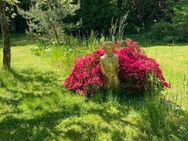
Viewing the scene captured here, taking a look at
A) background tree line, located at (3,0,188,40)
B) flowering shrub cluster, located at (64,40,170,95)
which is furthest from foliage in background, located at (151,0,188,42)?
flowering shrub cluster, located at (64,40,170,95)

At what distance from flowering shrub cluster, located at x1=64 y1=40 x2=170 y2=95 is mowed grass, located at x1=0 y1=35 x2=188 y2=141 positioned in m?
0.24

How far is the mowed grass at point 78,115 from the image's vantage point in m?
6.87

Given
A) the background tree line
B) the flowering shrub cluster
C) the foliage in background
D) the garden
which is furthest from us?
the background tree line

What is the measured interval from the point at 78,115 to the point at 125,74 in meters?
1.58

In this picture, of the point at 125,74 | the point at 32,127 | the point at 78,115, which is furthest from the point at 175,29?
the point at 32,127

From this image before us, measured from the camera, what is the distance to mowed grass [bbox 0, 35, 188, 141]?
6.87 meters

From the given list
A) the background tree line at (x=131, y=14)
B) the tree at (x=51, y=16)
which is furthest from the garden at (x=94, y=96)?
the background tree line at (x=131, y=14)

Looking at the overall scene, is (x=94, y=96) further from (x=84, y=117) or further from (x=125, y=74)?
(x=84, y=117)

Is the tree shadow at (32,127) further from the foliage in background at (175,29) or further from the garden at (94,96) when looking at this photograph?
the foliage in background at (175,29)

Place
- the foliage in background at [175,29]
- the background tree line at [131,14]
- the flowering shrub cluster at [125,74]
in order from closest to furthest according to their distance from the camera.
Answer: the flowering shrub cluster at [125,74] < the foliage in background at [175,29] < the background tree line at [131,14]

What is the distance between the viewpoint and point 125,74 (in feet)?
29.2

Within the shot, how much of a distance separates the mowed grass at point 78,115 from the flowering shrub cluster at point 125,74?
0.24m

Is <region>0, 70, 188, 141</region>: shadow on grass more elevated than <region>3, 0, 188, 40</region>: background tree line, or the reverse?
<region>3, 0, 188, 40</region>: background tree line

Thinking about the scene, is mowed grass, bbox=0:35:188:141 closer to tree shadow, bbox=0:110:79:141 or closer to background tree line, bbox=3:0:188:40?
tree shadow, bbox=0:110:79:141
